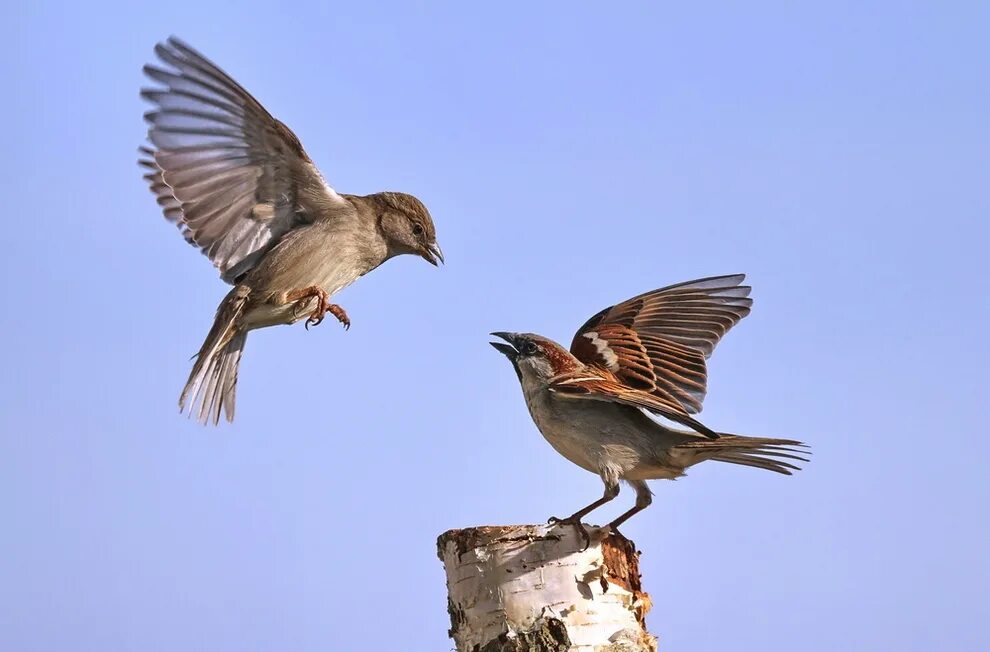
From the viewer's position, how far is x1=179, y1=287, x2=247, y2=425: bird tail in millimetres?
7828

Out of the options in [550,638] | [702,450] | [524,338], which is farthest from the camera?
[524,338]

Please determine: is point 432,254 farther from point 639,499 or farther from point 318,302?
point 639,499

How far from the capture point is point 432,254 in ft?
28.2

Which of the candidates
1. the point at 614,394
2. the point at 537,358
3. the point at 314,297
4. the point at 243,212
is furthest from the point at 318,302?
the point at 614,394

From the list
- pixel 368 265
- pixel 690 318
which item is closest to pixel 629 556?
pixel 690 318

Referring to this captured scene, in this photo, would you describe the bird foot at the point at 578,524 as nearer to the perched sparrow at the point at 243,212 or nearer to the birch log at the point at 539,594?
the birch log at the point at 539,594

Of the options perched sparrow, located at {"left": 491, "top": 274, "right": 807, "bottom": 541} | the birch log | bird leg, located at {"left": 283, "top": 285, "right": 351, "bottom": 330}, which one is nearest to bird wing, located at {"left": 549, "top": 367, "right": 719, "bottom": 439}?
perched sparrow, located at {"left": 491, "top": 274, "right": 807, "bottom": 541}

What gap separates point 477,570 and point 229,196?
140 inches

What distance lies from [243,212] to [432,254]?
4.84 ft

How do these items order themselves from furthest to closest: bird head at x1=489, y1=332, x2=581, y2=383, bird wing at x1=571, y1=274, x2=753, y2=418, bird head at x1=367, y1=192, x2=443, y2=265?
bird head at x1=367, y1=192, x2=443, y2=265, bird wing at x1=571, y1=274, x2=753, y2=418, bird head at x1=489, y1=332, x2=581, y2=383

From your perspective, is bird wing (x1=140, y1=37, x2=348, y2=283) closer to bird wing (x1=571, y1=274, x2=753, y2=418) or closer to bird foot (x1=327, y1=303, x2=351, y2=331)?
bird foot (x1=327, y1=303, x2=351, y2=331)

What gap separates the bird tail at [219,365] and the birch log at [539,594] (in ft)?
9.87

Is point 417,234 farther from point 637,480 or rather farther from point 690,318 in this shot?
point 637,480

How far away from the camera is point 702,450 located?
20.5 feet
